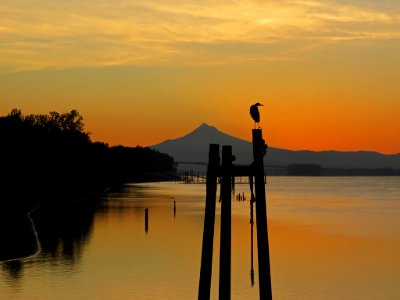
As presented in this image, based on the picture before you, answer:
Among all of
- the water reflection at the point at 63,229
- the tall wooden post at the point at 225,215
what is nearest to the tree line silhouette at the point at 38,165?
the water reflection at the point at 63,229

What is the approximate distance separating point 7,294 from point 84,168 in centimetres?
14607

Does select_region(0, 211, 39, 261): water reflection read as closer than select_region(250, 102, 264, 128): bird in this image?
No

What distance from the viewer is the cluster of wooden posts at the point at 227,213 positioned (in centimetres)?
2386

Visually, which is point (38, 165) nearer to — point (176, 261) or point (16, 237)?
point (16, 237)

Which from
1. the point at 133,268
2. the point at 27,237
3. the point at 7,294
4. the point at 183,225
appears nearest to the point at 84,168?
the point at 183,225

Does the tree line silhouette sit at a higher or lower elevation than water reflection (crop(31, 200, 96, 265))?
higher

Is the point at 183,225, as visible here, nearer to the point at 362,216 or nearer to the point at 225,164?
the point at 362,216

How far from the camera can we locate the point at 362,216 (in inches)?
4988

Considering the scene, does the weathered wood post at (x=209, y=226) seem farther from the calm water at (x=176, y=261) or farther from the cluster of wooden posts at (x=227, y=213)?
the calm water at (x=176, y=261)

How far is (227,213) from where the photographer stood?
25109 mm

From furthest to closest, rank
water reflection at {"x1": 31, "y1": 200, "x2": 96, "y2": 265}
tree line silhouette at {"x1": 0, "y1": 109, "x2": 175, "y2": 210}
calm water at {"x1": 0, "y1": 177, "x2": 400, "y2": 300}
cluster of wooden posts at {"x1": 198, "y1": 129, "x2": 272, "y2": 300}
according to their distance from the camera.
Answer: tree line silhouette at {"x1": 0, "y1": 109, "x2": 175, "y2": 210} → water reflection at {"x1": 31, "y1": 200, "x2": 96, "y2": 265} → calm water at {"x1": 0, "y1": 177, "x2": 400, "y2": 300} → cluster of wooden posts at {"x1": 198, "y1": 129, "x2": 272, "y2": 300}

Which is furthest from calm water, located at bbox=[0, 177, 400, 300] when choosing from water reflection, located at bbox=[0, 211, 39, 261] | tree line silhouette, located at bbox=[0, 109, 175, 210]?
tree line silhouette, located at bbox=[0, 109, 175, 210]

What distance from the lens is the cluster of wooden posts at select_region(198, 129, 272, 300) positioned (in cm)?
2386

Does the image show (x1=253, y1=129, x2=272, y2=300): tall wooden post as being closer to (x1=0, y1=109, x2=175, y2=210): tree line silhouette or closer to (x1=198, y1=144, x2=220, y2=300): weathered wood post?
(x1=198, y1=144, x2=220, y2=300): weathered wood post
